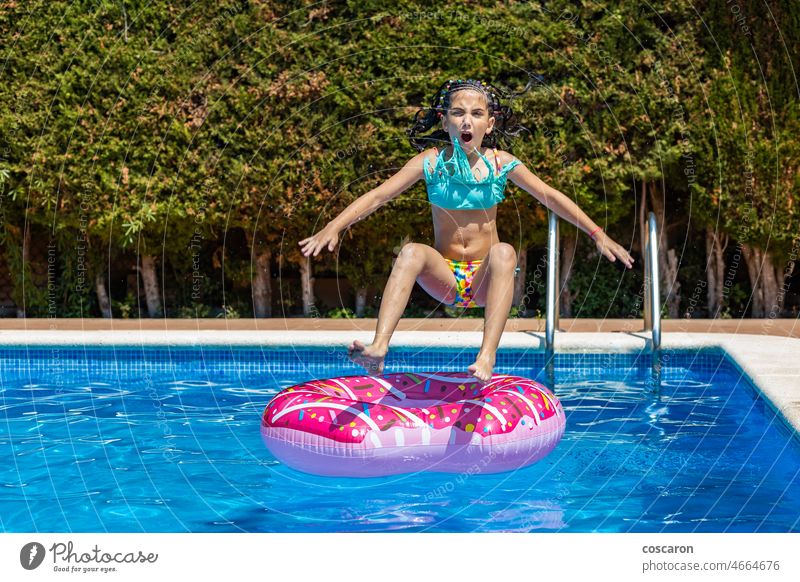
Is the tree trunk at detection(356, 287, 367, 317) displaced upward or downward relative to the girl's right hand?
downward

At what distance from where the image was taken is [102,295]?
1246 centimetres

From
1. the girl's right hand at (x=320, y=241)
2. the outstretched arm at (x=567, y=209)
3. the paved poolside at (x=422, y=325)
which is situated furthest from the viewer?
the paved poolside at (x=422, y=325)

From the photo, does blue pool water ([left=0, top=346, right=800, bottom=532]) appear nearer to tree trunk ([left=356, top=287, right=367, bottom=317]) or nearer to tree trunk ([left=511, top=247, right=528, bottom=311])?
tree trunk ([left=356, top=287, right=367, bottom=317])

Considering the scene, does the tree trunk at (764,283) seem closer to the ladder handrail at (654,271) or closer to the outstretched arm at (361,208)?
the ladder handrail at (654,271)

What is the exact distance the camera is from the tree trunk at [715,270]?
1166 cm

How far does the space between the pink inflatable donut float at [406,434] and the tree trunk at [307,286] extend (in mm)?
6494

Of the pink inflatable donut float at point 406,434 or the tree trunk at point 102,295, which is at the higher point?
the tree trunk at point 102,295

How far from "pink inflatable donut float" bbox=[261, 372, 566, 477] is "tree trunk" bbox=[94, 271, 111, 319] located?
23.9ft

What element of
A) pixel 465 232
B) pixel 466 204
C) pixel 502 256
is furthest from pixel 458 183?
pixel 502 256

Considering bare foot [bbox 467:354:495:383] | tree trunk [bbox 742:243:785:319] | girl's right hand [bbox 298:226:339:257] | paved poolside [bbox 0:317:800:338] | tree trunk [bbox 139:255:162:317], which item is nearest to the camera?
bare foot [bbox 467:354:495:383]

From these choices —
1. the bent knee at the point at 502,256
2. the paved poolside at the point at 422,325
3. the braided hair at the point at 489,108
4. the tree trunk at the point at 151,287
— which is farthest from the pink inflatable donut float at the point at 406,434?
the tree trunk at the point at 151,287

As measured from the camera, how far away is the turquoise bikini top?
19.5 ft

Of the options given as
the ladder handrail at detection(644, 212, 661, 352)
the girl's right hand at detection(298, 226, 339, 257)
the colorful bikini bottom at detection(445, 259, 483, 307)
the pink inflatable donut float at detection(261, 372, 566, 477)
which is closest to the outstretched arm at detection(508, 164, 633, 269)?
the colorful bikini bottom at detection(445, 259, 483, 307)
